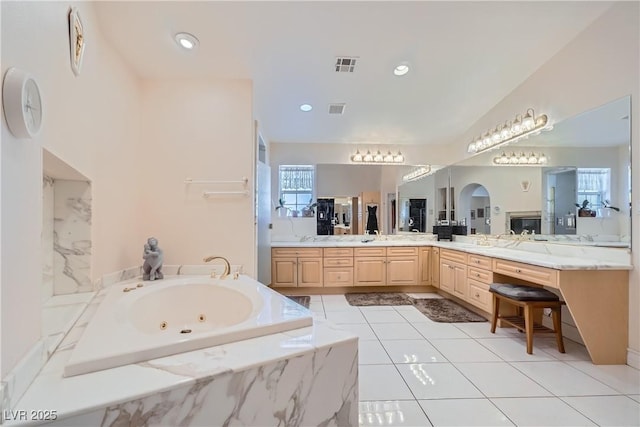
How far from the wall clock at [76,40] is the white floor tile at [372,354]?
2.77 m

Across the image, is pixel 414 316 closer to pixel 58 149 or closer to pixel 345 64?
pixel 345 64

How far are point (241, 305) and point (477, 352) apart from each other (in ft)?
6.63

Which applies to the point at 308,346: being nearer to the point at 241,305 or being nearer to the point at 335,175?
the point at 241,305

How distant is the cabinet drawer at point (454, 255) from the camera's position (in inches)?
148

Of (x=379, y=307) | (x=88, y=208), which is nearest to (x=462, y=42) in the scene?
(x=379, y=307)

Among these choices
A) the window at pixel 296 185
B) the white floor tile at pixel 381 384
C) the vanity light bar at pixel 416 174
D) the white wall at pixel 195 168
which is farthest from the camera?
the vanity light bar at pixel 416 174

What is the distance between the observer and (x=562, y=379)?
2.11 meters

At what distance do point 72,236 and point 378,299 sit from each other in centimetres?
354

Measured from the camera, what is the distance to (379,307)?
12.8ft

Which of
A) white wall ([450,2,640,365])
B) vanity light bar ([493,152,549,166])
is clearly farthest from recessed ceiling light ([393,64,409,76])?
vanity light bar ([493,152,549,166])

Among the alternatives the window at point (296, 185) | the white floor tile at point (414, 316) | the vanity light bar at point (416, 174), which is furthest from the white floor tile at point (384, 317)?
the vanity light bar at point (416, 174)

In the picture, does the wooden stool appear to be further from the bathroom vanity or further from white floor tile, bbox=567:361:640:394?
white floor tile, bbox=567:361:640:394

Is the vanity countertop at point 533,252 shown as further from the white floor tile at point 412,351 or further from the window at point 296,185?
the white floor tile at point 412,351

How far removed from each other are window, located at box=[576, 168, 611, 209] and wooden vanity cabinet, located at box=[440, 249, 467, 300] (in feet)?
4.35
